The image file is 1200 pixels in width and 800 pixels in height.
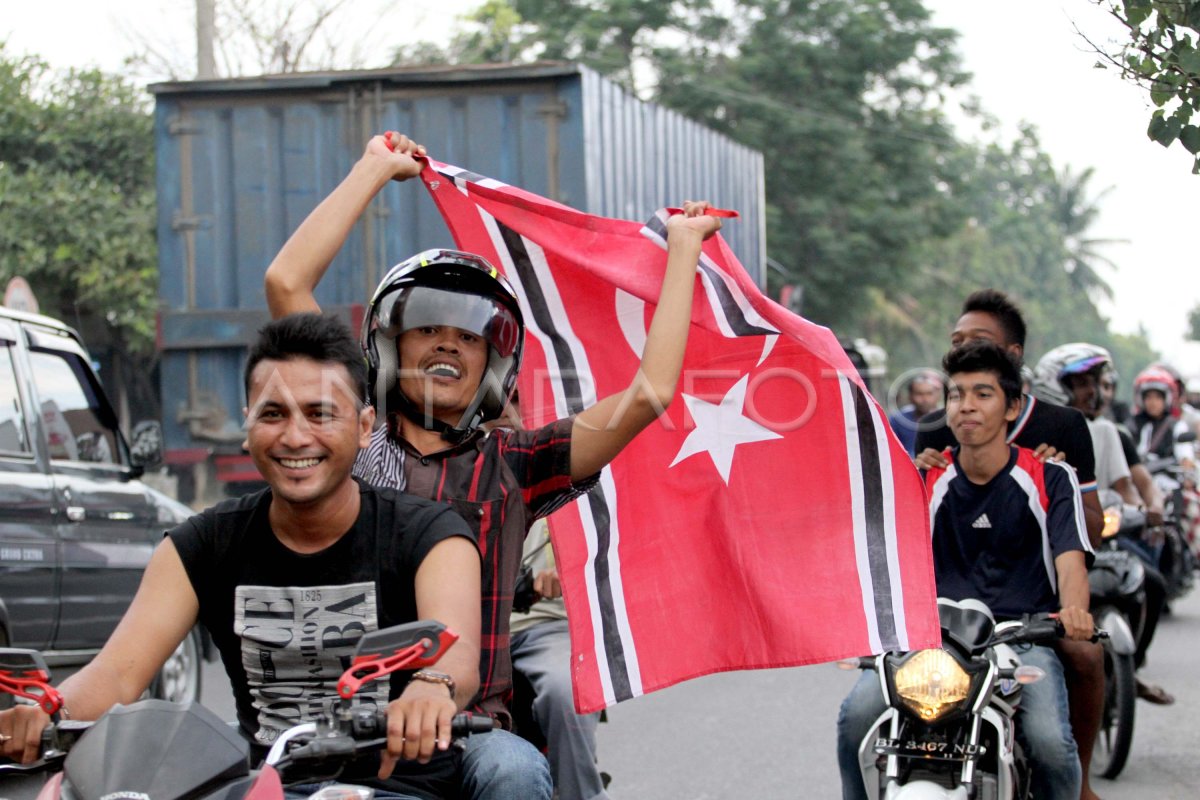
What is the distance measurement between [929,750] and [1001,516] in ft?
3.25

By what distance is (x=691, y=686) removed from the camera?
9953mm

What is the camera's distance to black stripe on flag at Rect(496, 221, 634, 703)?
441 centimetres

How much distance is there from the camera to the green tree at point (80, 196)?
2292cm

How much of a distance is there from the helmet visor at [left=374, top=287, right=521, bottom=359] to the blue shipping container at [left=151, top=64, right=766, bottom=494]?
28.4 feet

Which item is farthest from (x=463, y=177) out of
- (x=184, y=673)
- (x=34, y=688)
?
(x=184, y=673)

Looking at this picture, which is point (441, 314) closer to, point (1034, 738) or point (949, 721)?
point (949, 721)

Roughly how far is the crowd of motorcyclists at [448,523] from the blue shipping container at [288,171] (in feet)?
24.7

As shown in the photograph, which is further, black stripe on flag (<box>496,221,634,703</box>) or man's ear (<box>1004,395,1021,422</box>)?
man's ear (<box>1004,395,1021,422</box>)

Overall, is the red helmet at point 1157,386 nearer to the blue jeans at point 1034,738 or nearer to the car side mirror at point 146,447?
the car side mirror at point 146,447

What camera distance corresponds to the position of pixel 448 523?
10.8 feet

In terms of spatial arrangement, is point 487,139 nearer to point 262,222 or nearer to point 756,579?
point 262,222

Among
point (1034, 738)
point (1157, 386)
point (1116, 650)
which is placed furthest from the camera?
point (1157, 386)

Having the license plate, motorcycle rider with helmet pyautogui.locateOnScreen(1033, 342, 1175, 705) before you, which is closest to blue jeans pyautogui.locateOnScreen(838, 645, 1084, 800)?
the license plate

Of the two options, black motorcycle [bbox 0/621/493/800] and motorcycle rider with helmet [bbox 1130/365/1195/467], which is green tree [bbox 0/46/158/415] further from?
black motorcycle [bbox 0/621/493/800]
